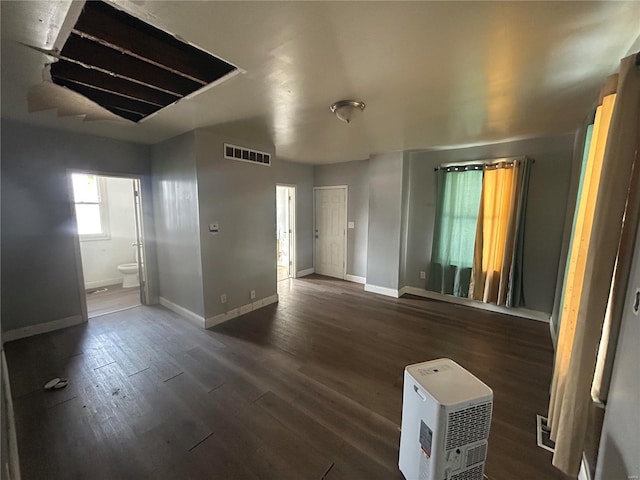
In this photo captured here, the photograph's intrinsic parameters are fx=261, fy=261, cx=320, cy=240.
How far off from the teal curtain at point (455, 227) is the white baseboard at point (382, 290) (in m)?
0.72

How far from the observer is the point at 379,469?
157cm

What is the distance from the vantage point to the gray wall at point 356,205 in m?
5.27

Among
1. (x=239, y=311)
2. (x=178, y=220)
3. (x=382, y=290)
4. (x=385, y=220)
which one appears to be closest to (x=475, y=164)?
(x=385, y=220)

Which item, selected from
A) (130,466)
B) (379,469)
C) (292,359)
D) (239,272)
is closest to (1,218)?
(239,272)

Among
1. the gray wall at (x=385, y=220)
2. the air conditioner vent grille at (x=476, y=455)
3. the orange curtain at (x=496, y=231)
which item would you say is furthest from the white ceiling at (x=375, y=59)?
the air conditioner vent grille at (x=476, y=455)

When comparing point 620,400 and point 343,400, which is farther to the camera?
point 343,400

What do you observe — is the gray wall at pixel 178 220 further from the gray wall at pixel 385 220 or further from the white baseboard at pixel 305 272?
the gray wall at pixel 385 220

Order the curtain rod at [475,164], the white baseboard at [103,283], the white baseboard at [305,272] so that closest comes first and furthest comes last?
1. the curtain rod at [475,164]
2. the white baseboard at [103,283]
3. the white baseboard at [305,272]

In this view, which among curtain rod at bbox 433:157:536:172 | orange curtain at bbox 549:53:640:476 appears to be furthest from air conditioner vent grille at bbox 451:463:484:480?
curtain rod at bbox 433:157:536:172

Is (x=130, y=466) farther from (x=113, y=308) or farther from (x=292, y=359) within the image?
(x=113, y=308)

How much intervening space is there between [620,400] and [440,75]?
1.98 metres

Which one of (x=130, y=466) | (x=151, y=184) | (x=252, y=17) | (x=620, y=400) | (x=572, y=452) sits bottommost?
(x=130, y=466)

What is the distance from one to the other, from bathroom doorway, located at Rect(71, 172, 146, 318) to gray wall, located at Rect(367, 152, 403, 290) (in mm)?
4125

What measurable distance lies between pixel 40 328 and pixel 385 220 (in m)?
4.96
